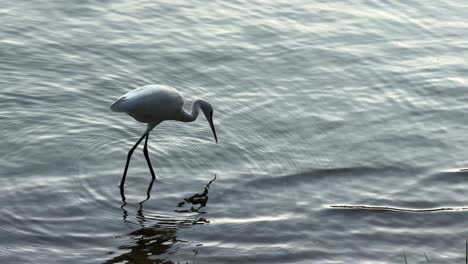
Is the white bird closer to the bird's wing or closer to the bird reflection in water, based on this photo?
the bird's wing

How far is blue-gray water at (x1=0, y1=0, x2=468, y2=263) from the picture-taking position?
790 centimetres

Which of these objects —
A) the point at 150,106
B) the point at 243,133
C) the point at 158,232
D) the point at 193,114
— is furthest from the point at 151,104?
the point at 243,133

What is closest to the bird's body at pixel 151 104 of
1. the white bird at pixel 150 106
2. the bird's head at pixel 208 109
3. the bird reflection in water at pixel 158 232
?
the white bird at pixel 150 106

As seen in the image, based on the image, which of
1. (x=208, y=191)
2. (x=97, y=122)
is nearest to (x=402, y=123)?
(x=208, y=191)

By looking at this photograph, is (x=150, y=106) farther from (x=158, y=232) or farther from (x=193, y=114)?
(x=158, y=232)

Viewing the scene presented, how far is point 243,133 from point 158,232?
2312 millimetres

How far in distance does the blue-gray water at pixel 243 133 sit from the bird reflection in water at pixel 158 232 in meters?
0.02

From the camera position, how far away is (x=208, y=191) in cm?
875

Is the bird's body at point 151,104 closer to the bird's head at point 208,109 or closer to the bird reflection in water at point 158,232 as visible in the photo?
the bird's head at point 208,109

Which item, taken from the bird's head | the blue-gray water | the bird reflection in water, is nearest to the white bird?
the bird's head

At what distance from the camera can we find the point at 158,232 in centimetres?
792

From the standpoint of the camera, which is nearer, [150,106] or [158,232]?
[158,232]

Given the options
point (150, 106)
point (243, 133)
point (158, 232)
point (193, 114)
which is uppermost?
point (150, 106)

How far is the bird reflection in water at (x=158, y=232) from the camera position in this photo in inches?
294
